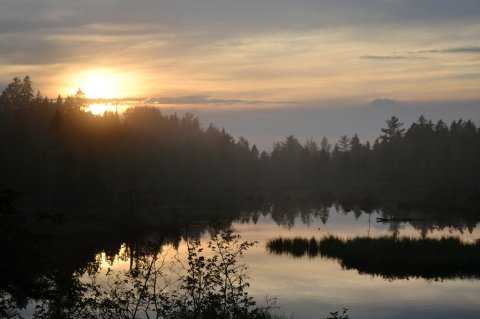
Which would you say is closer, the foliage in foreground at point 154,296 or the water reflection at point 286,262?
the foliage in foreground at point 154,296

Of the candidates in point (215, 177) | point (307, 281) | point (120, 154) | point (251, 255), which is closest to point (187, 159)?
point (215, 177)

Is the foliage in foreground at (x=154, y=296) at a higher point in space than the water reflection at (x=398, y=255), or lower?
higher

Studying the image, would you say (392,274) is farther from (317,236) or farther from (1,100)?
(1,100)

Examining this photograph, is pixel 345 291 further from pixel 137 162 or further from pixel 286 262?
pixel 137 162

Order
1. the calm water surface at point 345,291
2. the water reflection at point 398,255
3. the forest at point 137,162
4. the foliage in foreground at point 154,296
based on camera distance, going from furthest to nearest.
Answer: the forest at point 137,162
the water reflection at point 398,255
the calm water surface at point 345,291
the foliage in foreground at point 154,296

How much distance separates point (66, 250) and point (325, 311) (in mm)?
34989

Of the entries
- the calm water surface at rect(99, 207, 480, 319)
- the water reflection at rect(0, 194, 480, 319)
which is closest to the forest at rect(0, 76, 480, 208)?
the water reflection at rect(0, 194, 480, 319)

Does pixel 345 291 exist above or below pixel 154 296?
below

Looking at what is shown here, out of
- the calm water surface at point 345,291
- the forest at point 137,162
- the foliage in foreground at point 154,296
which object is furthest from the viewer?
the forest at point 137,162

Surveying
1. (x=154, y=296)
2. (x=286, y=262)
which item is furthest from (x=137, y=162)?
(x=154, y=296)

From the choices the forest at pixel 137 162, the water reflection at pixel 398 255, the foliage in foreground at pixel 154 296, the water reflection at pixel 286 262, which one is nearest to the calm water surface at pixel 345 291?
the water reflection at pixel 286 262

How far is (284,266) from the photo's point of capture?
49156 millimetres

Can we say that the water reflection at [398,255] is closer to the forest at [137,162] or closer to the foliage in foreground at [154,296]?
the foliage in foreground at [154,296]

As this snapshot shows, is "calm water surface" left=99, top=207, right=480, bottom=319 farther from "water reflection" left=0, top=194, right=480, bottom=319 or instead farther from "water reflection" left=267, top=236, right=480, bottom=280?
"water reflection" left=267, top=236, right=480, bottom=280
